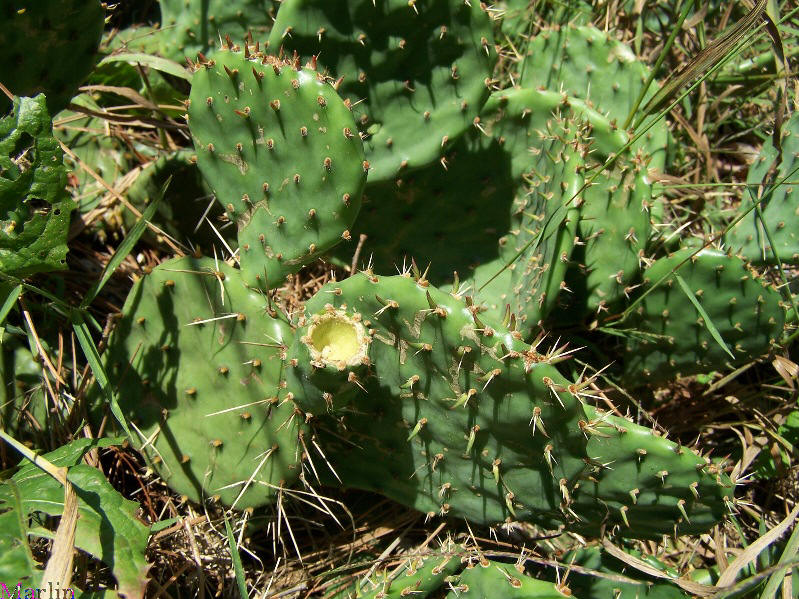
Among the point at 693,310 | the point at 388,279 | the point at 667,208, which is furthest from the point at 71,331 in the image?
the point at 667,208

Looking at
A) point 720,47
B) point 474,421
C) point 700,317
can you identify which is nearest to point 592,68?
point 720,47

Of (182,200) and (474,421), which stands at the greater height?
(182,200)

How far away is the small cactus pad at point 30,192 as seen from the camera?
1.30 m

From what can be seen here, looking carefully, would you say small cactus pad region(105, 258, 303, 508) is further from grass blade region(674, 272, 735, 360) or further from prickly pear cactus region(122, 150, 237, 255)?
grass blade region(674, 272, 735, 360)

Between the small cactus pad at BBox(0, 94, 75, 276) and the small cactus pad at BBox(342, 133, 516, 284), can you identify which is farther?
the small cactus pad at BBox(342, 133, 516, 284)

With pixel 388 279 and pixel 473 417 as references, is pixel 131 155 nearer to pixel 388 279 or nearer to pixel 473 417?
pixel 388 279

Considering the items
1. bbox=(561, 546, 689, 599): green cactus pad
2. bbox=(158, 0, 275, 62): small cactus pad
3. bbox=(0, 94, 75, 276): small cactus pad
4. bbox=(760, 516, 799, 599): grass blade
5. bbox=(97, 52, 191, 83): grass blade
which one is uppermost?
bbox=(158, 0, 275, 62): small cactus pad

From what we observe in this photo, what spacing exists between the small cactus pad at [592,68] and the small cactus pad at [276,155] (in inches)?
35.8

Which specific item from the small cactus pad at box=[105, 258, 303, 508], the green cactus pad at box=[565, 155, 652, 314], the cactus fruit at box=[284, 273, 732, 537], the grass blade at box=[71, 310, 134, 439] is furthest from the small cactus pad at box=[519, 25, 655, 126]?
the grass blade at box=[71, 310, 134, 439]

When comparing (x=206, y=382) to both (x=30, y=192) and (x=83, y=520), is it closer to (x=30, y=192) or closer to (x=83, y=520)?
(x=83, y=520)

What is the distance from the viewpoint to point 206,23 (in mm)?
1890

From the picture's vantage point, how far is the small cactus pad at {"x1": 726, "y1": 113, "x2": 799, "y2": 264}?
5.78ft

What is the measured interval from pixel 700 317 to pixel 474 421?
751 mm

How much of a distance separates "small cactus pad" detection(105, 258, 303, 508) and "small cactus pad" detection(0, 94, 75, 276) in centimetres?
20
